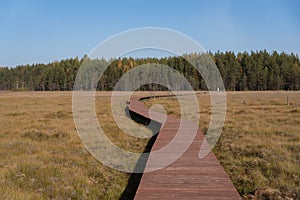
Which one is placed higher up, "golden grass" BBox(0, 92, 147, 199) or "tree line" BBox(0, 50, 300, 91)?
"tree line" BBox(0, 50, 300, 91)

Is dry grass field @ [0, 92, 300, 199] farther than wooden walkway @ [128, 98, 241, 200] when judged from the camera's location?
Yes

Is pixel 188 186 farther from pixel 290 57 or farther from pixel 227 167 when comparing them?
pixel 290 57

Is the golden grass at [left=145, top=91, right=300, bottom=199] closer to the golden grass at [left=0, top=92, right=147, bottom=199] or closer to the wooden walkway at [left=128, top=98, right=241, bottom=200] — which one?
the wooden walkway at [left=128, top=98, right=241, bottom=200]

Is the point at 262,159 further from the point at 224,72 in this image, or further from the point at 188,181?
the point at 224,72

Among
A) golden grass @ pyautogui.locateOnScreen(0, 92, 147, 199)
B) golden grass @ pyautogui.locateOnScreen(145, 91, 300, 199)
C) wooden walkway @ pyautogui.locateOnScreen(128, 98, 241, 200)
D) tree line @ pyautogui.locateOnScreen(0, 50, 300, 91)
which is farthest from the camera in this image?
tree line @ pyautogui.locateOnScreen(0, 50, 300, 91)

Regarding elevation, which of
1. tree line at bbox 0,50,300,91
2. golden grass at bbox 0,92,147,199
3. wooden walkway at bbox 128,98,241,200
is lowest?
golden grass at bbox 0,92,147,199

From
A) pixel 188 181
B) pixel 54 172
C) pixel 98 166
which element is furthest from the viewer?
pixel 98 166

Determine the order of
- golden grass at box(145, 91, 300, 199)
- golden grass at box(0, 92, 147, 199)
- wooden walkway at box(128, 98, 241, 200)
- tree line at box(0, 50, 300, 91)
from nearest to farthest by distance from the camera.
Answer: wooden walkway at box(128, 98, 241, 200)
golden grass at box(0, 92, 147, 199)
golden grass at box(145, 91, 300, 199)
tree line at box(0, 50, 300, 91)

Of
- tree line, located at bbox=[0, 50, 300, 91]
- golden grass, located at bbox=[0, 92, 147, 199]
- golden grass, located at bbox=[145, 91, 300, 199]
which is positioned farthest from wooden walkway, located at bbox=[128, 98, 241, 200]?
tree line, located at bbox=[0, 50, 300, 91]

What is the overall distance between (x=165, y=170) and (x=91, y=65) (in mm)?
91934

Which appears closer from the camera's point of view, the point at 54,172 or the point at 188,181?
the point at 188,181

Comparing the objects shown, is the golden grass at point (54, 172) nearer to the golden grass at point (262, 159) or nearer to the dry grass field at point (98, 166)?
the dry grass field at point (98, 166)

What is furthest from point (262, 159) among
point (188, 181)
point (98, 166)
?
point (98, 166)

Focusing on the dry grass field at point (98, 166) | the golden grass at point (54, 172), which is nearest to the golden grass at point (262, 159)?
the dry grass field at point (98, 166)
